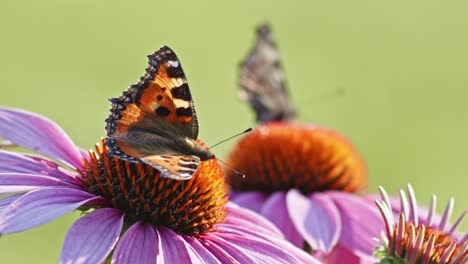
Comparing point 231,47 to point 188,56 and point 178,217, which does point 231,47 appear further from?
point 178,217

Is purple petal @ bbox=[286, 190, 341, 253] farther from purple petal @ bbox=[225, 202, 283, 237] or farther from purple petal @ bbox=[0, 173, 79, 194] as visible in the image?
purple petal @ bbox=[0, 173, 79, 194]

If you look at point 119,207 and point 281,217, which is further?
point 281,217

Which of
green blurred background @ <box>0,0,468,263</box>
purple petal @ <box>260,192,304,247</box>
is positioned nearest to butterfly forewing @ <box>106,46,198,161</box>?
purple petal @ <box>260,192,304,247</box>

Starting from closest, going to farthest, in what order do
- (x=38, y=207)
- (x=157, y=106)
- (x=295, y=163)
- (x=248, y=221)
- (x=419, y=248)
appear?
(x=38, y=207) → (x=419, y=248) → (x=157, y=106) → (x=248, y=221) → (x=295, y=163)

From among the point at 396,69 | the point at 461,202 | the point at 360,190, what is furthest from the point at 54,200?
the point at 396,69

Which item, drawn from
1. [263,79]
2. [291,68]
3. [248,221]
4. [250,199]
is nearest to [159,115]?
[248,221]

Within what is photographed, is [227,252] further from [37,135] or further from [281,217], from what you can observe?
[281,217]

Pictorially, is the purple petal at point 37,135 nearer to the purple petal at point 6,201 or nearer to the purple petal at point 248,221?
the purple petal at point 6,201
